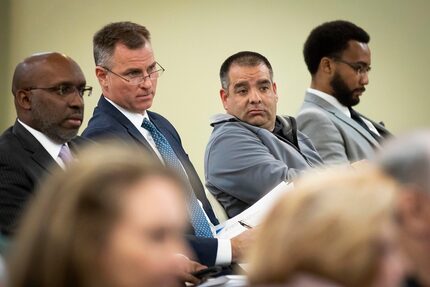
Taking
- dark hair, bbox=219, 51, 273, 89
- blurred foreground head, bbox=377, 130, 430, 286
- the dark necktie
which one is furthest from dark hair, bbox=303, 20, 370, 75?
blurred foreground head, bbox=377, 130, 430, 286

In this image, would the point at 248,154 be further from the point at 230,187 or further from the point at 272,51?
the point at 272,51

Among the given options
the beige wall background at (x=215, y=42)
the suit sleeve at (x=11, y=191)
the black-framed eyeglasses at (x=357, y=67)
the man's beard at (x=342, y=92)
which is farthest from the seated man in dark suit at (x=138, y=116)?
the beige wall background at (x=215, y=42)

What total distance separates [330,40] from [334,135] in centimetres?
58

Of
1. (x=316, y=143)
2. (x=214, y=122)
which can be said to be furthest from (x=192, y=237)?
(x=316, y=143)

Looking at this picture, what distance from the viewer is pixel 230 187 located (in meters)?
3.51

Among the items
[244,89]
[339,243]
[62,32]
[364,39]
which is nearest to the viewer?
[339,243]

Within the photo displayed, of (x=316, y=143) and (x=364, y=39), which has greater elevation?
(x=364, y=39)

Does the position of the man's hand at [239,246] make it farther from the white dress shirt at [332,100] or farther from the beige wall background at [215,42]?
the beige wall background at [215,42]

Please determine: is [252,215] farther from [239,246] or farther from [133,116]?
[133,116]

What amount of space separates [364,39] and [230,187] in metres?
1.25

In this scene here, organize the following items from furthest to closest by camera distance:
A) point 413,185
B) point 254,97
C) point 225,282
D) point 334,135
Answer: point 334,135, point 254,97, point 225,282, point 413,185

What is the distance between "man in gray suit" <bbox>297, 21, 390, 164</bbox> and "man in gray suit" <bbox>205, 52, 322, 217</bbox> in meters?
0.17

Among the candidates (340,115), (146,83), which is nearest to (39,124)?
(146,83)

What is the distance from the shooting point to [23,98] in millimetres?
3068
